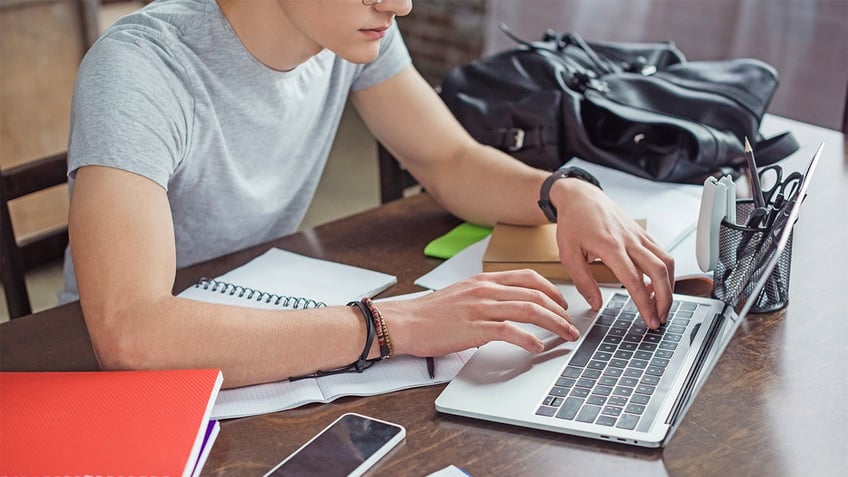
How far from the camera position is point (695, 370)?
3.34 ft

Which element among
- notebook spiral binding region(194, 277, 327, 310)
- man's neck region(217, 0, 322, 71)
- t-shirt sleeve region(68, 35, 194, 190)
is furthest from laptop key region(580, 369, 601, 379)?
man's neck region(217, 0, 322, 71)

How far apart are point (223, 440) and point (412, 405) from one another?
0.19 metres

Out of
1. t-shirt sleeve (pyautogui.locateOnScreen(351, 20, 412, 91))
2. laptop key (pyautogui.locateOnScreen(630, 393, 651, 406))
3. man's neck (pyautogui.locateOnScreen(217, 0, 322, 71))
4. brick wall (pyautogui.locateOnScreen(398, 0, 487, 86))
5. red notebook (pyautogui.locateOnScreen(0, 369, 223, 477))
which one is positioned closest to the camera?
red notebook (pyautogui.locateOnScreen(0, 369, 223, 477))

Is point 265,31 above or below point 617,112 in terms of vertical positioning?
above

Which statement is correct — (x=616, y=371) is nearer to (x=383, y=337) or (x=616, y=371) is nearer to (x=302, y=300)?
(x=383, y=337)

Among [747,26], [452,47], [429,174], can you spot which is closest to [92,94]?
[429,174]

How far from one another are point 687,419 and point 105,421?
0.56 m

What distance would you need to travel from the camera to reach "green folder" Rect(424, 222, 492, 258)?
4.51 ft

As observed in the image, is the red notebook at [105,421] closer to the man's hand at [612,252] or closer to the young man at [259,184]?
the young man at [259,184]

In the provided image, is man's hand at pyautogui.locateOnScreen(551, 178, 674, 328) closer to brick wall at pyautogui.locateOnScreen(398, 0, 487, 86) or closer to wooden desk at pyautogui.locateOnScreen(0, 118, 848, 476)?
wooden desk at pyautogui.locateOnScreen(0, 118, 848, 476)

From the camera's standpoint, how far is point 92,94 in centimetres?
116

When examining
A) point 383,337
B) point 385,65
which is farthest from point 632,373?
point 385,65

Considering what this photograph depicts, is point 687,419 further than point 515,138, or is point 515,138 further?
point 515,138

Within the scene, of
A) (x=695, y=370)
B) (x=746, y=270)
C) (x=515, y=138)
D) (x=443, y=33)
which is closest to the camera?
(x=695, y=370)
